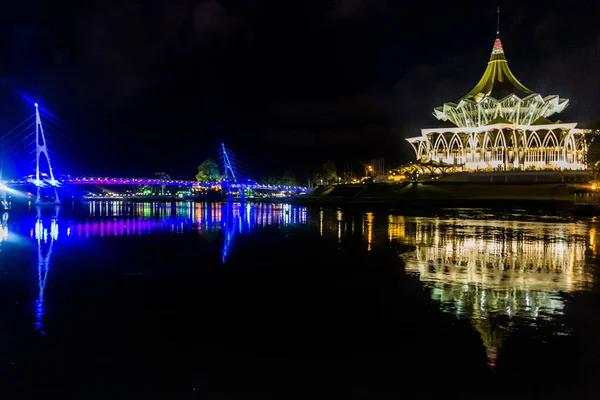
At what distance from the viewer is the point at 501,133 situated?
222 ft

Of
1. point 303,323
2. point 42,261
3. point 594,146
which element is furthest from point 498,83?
point 303,323

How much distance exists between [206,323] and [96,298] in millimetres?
2738

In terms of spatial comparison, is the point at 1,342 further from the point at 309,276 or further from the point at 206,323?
the point at 309,276

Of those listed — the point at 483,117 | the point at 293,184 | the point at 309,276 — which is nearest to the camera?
the point at 309,276

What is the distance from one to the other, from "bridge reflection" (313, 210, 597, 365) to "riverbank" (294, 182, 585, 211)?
1958 centimetres

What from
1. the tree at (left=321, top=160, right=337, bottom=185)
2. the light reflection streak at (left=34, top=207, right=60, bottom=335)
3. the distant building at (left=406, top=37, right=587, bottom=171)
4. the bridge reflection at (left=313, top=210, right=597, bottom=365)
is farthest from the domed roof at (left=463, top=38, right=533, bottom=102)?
the light reflection streak at (left=34, top=207, right=60, bottom=335)

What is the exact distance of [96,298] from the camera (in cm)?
937

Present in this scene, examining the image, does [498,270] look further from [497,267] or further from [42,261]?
[42,261]

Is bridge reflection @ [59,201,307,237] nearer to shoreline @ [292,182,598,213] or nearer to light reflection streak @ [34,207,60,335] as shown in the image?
light reflection streak @ [34,207,60,335]

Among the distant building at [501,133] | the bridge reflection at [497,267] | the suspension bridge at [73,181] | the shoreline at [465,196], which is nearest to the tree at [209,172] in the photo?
the suspension bridge at [73,181]

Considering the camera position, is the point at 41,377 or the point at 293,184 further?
the point at 293,184

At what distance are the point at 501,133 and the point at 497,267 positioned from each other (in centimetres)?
5996

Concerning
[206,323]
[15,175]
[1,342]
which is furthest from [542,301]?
[15,175]

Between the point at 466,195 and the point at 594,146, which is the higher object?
the point at 594,146
